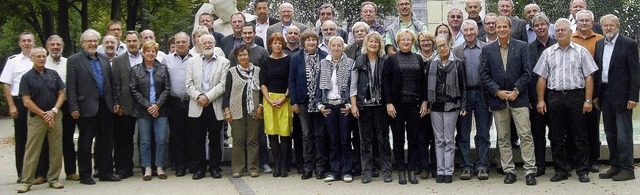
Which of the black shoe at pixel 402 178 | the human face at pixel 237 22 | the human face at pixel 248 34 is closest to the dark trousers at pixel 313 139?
the black shoe at pixel 402 178

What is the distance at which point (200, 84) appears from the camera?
987cm

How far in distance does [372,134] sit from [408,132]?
1.36ft

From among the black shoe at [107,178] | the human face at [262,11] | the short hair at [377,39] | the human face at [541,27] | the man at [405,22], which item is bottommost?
the black shoe at [107,178]

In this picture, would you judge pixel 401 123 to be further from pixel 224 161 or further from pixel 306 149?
pixel 224 161

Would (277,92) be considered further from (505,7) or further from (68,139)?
(505,7)

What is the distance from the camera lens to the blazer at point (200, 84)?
984 centimetres

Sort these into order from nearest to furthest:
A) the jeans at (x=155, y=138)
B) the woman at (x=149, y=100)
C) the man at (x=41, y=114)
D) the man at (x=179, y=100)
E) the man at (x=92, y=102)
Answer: the man at (x=41, y=114)
the man at (x=92, y=102)
the woman at (x=149, y=100)
the jeans at (x=155, y=138)
the man at (x=179, y=100)

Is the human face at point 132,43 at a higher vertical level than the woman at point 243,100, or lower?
higher

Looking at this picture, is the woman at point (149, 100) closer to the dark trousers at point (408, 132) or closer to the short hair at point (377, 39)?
the short hair at point (377, 39)

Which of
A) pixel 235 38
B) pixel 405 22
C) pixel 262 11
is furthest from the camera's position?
pixel 262 11

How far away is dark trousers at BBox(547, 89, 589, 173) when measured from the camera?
29.3 feet

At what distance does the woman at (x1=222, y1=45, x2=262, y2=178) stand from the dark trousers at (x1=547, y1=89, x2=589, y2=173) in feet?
11.3

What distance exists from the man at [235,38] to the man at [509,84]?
3.27 meters

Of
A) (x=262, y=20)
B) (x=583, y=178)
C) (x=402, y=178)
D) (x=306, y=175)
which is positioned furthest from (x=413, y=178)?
(x=262, y=20)
